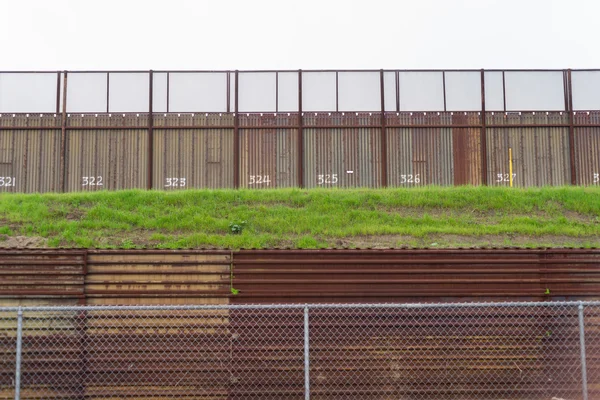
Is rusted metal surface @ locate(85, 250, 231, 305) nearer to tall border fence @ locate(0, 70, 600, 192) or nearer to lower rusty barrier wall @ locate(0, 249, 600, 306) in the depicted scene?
lower rusty barrier wall @ locate(0, 249, 600, 306)

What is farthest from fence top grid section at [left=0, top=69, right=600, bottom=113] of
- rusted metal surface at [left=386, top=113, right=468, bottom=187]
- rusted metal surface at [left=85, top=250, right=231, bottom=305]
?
rusted metal surface at [left=85, top=250, right=231, bottom=305]

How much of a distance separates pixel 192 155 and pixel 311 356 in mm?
11184

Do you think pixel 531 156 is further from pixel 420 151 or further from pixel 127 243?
pixel 127 243

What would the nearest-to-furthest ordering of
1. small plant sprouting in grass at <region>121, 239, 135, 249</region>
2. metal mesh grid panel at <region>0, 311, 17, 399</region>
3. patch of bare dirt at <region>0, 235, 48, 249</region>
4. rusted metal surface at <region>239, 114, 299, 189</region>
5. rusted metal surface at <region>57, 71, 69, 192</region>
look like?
metal mesh grid panel at <region>0, 311, 17, 399</region> → small plant sprouting in grass at <region>121, 239, 135, 249</region> → patch of bare dirt at <region>0, 235, 48, 249</region> → rusted metal surface at <region>57, 71, 69, 192</region> → rusted metal surface at <region>239, 114, 299, 189</region>

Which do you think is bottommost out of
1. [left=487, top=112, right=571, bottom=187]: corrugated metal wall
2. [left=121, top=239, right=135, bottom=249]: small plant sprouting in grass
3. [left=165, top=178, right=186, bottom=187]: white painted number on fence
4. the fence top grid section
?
[left=121, top=239, right=135, bottom=249]: small plant sprouting in grass

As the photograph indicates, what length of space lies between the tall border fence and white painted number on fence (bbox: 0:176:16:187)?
0.20 feet

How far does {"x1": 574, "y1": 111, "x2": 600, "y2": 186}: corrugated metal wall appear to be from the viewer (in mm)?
19328

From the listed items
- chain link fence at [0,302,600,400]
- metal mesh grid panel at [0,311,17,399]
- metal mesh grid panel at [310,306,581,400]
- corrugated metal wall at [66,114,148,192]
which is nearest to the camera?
metal mesh grid panel at [0,311,17,399]

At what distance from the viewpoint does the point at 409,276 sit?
33.2ft

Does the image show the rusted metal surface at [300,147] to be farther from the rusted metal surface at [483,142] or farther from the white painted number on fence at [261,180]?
the rusted metal surface at [483,142]

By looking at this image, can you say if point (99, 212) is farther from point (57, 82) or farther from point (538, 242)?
point (538, 242)

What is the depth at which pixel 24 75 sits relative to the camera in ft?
65.4

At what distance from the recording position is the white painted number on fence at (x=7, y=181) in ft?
Result: 63.0

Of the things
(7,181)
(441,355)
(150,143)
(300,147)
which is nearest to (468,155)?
(300,147)
